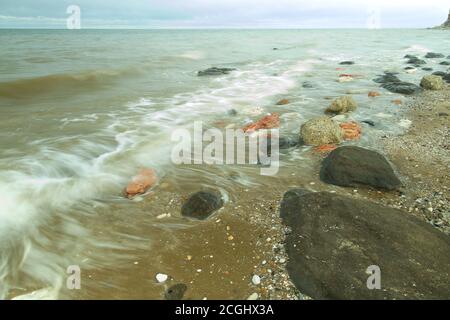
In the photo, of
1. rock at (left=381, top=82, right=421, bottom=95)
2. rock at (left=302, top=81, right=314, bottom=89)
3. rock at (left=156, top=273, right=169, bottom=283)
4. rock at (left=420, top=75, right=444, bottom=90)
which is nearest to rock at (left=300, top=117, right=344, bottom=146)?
rock at (left=156, top=273, right=169, bottom=283)

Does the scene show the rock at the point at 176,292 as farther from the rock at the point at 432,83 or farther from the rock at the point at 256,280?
the rock at the point at 432,83

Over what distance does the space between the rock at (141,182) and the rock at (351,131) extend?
4810 millimetres

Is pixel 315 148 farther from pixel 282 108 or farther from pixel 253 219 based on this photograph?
pixel 282 108

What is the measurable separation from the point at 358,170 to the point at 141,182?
151 inches

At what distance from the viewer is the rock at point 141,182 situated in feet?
18.5

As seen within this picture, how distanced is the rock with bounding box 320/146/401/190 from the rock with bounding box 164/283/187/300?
3361mm

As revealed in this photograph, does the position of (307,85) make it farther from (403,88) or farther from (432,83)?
(432,83)

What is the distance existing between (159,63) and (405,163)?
2215cm

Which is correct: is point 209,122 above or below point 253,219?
above

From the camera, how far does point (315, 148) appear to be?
24.3 ft

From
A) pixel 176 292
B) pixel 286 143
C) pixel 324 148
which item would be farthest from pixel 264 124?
pixel 176 292

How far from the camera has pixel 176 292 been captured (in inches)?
142

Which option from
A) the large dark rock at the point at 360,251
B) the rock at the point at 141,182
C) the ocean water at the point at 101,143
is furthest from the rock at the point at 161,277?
the rock at the point at 141,182
